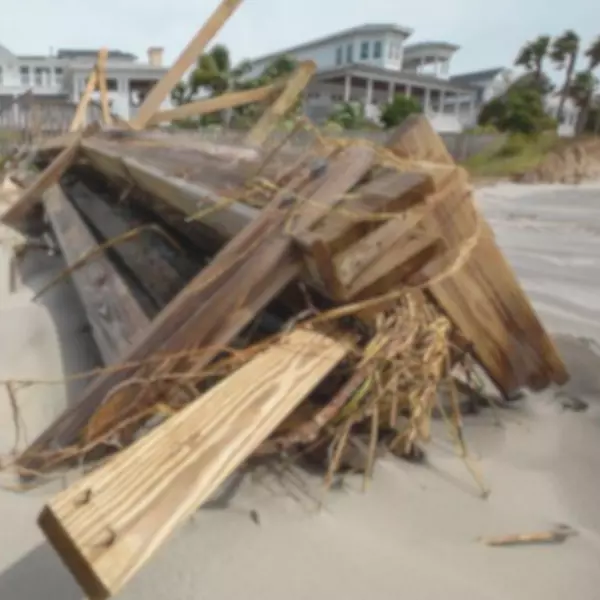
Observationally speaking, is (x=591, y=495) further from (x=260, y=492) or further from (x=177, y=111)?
(x=177, y=111)

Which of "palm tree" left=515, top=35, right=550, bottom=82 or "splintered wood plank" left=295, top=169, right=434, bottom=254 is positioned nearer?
"splintered wood plank" left=295, top=169, right=434, bottom=254

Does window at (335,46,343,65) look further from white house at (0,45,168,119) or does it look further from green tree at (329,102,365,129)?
green tree at (329,102,365,129)

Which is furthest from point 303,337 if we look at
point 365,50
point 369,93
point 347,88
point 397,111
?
point 365,50

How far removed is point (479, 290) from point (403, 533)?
31.1 inches

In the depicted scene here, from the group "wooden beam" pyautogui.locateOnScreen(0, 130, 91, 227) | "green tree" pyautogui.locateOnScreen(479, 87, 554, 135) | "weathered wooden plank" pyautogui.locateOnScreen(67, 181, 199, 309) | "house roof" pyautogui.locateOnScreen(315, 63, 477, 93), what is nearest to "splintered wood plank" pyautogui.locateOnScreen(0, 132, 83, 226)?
"wooden beam" pyautogui.locateOnScreen(0, 130, 91, 227)

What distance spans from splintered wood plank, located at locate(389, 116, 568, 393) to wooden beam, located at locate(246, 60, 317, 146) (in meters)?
2.65

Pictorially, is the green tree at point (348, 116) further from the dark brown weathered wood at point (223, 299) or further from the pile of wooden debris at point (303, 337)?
the dark brown weathered wood at point (223, 299)

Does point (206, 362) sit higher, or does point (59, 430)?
point (206, 362)

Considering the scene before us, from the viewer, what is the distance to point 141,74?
4434 cm

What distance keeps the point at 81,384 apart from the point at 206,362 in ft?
3.12

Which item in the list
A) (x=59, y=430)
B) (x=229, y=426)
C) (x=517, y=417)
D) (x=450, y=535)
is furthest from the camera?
(x=517, y=417)

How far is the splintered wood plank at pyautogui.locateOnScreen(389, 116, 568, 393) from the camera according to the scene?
1.94 m

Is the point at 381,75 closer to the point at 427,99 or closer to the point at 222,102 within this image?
the point at 427,99

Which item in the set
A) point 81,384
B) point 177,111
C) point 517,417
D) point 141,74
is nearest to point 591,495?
point 517,417
